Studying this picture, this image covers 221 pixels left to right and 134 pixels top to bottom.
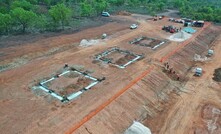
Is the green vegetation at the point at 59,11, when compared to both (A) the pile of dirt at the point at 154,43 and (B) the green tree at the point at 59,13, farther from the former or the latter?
(A) the pile of dirt at the point at 154,43

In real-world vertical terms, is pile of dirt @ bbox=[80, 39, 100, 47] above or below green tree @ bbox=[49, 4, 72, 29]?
below

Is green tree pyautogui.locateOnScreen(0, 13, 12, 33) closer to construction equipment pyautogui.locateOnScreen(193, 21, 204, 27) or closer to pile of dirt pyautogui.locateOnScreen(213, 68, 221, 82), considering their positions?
pile of dirt pyautogui.locateOnScreen(213, 68, 221, 82)

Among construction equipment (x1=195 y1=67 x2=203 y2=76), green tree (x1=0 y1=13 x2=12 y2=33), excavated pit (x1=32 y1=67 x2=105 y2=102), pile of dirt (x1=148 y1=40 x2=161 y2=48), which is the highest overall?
green tree (x1=0 y1=13 x2=12 y2=33)

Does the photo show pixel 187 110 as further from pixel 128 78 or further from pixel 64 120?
pixel 64 120

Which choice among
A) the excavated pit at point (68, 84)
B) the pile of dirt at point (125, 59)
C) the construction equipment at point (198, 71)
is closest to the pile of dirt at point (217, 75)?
the construction equipment at point (198, 71)

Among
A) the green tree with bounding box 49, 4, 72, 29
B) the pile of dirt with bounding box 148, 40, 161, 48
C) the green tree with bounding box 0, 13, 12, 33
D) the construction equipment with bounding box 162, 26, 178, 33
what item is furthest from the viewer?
the construction equipment with bounding box 162, 26, 178, 33

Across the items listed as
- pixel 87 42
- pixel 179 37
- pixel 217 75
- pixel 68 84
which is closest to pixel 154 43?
pixel 179 37

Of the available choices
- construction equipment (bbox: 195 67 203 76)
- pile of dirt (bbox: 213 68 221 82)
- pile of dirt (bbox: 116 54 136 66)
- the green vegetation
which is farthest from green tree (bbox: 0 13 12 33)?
pile of dirt (bbox: 213 68 221 82)
